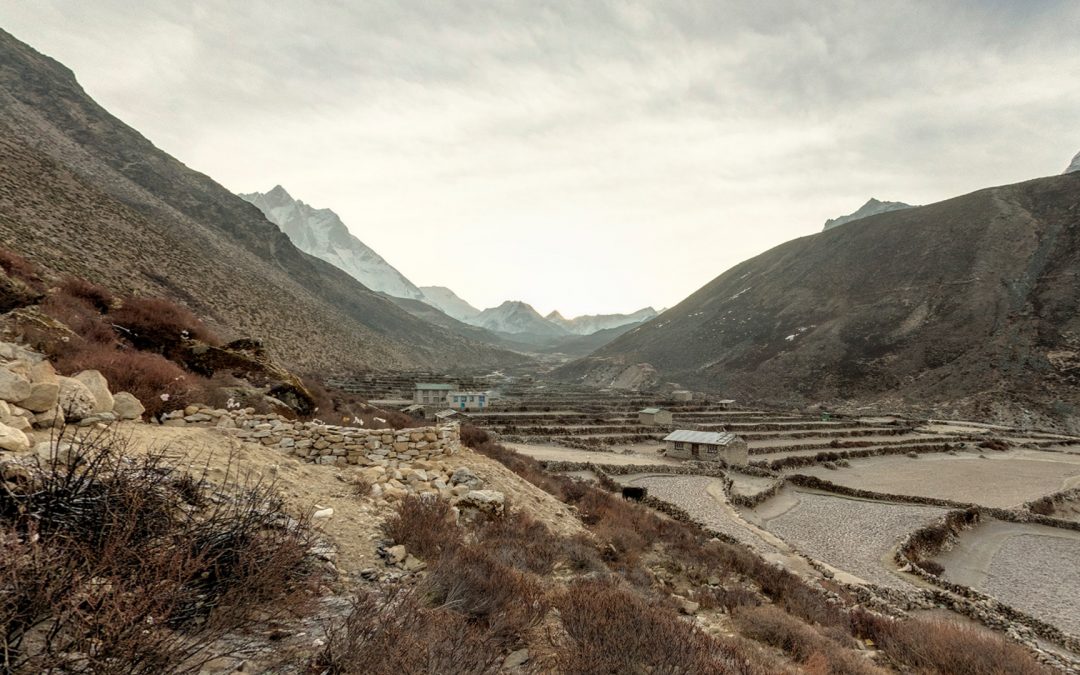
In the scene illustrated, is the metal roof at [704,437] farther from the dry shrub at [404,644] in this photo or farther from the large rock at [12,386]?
the large rock at [12,386]

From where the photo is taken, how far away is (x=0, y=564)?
2.84m

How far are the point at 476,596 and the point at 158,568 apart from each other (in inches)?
129

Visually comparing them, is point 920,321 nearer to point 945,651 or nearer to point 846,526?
point 846,526

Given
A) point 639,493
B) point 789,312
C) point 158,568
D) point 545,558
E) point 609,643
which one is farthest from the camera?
point 789,312

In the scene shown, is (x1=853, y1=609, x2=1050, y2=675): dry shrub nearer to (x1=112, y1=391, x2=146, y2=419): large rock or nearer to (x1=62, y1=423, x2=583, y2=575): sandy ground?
Result: (x1=62, y1=423, x2=583, y2=575): sandy ground

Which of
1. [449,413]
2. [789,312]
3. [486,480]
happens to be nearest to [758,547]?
[486,480]

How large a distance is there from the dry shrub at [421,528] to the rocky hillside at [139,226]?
31308 millimetres

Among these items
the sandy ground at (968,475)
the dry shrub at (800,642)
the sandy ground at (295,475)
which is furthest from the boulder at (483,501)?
the sandy ground at (968,475)

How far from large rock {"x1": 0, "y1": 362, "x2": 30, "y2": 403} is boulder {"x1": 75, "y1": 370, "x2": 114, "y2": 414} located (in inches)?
47.8

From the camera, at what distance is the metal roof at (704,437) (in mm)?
32906

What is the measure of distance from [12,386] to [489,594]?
22.8ft

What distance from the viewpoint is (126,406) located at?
26.7ft

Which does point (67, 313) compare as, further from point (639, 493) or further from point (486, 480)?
point (639, 493)

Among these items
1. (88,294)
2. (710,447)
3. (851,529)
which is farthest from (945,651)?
(710,447)
